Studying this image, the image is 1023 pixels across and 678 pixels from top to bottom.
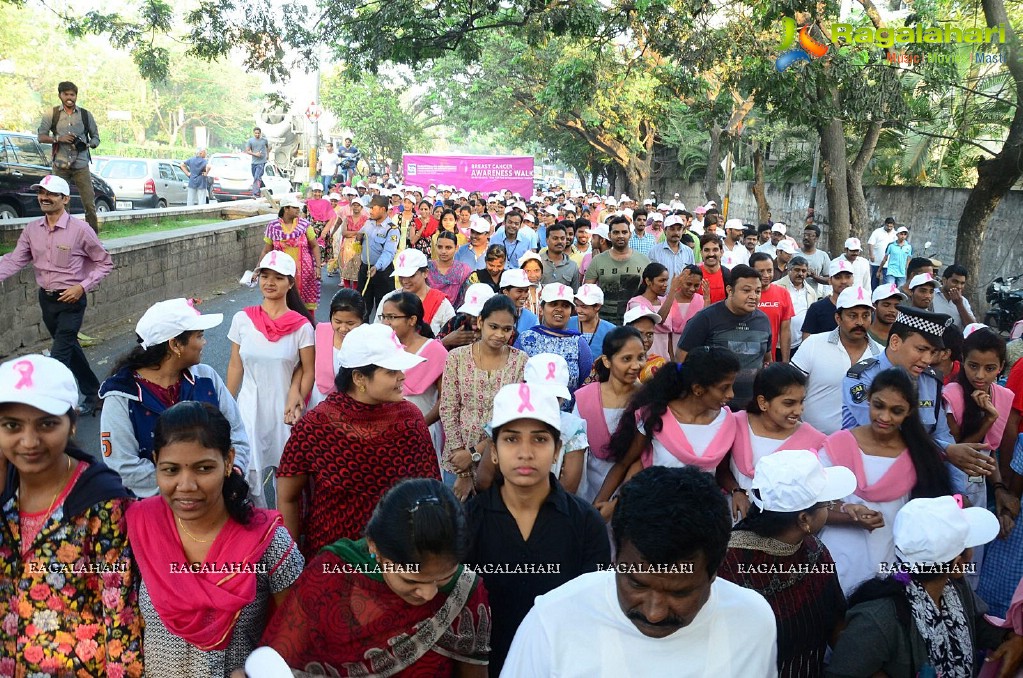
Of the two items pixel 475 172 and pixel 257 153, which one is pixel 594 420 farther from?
pixel 257 153

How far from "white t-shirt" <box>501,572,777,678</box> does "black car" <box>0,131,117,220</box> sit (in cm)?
1469

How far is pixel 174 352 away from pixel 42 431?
3.85 feet

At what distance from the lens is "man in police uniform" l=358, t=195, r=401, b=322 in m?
9.91

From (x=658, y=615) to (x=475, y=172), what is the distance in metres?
24.8

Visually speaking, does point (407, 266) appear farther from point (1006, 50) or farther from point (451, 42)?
point (1006, 50)

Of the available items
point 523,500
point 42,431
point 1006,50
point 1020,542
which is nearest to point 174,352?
point 42,431

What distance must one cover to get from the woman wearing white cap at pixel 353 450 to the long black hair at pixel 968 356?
10.0 feet

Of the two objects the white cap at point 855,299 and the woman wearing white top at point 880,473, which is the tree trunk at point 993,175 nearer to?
the white cap at point 855,299

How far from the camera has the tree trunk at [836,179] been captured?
493 inches

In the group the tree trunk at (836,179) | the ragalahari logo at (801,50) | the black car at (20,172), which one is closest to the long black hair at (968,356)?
the ragalahari logo at (801,50)

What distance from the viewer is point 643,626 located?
6.55 ft

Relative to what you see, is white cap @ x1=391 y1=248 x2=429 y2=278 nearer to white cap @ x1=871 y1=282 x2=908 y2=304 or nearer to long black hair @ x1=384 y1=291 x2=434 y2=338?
long black hair @ x1=384 y1=291 x2=434 y2=338

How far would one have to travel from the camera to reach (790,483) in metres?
2.85

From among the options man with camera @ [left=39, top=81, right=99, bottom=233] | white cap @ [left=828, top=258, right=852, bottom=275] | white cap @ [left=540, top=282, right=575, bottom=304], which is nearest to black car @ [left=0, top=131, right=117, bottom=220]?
man with camera @ [left=39, top=81, right=99, bottom=233]
